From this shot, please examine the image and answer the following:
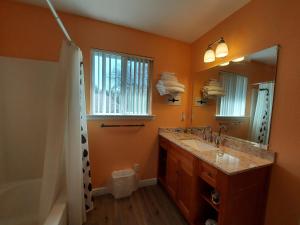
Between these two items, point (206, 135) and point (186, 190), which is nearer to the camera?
point (186, 190)

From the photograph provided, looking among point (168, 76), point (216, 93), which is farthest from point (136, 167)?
point (216, 93)

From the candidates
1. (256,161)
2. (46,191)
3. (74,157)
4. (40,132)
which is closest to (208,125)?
(256,161)

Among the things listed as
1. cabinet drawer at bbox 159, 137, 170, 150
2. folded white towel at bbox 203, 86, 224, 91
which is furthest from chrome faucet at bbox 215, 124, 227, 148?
cabinet drawer at bbox 159, 137, 170, 150

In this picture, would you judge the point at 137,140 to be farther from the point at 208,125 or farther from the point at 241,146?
the point at 241,146

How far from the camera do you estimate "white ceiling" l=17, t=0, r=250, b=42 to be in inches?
61.7

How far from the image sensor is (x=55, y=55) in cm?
178

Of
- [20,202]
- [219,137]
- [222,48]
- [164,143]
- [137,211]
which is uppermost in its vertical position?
[222,48]

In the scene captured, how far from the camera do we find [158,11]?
170cm

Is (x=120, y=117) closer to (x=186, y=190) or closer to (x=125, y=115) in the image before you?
(x=125, y=115)

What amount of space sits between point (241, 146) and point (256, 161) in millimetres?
278

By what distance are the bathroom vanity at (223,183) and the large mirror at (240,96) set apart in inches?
10.7

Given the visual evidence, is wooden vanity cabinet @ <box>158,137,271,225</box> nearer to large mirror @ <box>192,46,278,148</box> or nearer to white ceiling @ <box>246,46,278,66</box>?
large mirror @ <box>192,46,278,148</box>

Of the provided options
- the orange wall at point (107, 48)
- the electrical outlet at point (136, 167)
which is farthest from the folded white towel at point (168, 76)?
the electrical outlet at point (136, 167)

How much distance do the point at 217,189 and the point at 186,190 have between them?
509 millimetres
